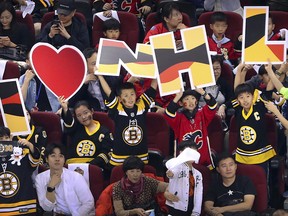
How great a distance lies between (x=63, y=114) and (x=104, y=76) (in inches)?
29.8

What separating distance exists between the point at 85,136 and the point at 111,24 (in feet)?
5.03

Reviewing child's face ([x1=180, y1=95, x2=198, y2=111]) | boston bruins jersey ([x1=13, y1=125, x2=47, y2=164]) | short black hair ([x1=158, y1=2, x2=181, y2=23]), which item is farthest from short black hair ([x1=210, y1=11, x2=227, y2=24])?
boston bruins jersey ([x1=13, y1=125, x2=47, y2=164])

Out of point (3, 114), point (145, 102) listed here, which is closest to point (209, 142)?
point (145, 102)

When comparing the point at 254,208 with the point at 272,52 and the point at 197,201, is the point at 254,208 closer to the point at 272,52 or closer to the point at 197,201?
the point at 197,201

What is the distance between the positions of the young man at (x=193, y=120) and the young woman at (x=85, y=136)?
0.62 metres

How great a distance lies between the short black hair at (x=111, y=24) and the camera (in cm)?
1169

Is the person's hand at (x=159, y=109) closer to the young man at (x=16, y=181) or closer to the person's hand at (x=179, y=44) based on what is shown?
the person's hand at (x=179, y=44)

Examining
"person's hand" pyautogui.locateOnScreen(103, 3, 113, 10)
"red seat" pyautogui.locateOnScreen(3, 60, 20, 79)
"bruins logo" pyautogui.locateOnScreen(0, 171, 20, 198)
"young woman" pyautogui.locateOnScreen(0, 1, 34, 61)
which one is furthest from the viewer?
"person's hand" pyautogui.locateOnScreen(103, 3, 113, 10)

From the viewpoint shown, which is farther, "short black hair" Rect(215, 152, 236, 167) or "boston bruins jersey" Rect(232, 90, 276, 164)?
"boston bruins jersey" Rect(232, 90, 276, 164)

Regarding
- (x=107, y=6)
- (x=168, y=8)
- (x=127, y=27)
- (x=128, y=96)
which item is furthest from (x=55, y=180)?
(x=107, y=6)

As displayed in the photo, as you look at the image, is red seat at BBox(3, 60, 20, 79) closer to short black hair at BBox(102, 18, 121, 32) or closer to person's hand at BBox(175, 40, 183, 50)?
short black hair at BBox(102, 18, 121, 32)

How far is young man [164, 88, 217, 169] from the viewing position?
10.4 m

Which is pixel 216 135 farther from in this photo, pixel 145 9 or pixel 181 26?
pixel 145 9

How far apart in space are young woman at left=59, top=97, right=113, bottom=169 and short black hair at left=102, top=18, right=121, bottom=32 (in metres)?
1.31
